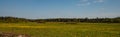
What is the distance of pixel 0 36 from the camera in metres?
21.1

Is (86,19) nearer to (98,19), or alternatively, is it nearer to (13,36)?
(98,19)

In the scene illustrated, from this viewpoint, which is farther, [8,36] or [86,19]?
[86,19]

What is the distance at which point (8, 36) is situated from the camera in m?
20.7

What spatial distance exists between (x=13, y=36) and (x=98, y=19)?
103 meters

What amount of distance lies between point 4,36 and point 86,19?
10837 cm

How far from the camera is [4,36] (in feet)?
68.4

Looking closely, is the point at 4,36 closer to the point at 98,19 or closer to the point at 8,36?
the point at 8,36

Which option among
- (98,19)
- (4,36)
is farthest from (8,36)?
(98,19)

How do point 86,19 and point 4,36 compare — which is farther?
point 86,19

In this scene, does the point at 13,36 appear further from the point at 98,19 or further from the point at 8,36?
the point at 98,19

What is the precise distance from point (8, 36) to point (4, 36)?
40 cm

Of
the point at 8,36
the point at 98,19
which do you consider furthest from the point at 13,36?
the point at 98,19

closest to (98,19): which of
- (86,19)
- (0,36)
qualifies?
(86,19)

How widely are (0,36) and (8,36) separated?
0.85 m
